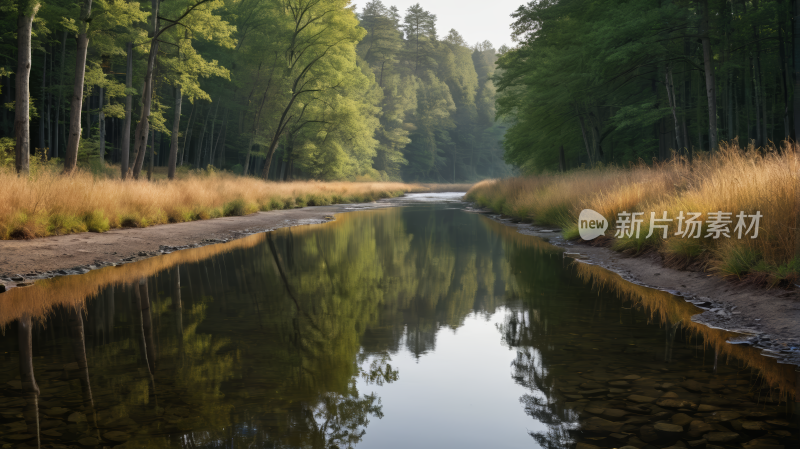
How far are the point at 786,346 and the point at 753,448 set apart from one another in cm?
218

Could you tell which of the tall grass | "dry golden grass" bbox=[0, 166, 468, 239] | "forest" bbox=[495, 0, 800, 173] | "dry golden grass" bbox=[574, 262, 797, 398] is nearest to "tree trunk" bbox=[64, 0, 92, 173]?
"dry golden grass" bbox=[0, 166, 468, 239]

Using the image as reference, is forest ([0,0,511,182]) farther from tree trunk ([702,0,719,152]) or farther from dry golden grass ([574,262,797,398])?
tree trunk ([702,0,719,152])

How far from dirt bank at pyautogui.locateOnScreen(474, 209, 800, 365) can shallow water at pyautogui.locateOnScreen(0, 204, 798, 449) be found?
0.25 metres

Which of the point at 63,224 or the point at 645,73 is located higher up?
the point at 645,73

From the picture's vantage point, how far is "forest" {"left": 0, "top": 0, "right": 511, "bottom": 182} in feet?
63.5

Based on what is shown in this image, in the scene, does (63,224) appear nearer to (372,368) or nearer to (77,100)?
(77,100)

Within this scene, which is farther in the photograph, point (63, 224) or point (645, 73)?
point (645, 73)

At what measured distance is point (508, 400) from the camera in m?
3.48

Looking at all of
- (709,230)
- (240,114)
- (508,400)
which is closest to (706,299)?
(709,230)

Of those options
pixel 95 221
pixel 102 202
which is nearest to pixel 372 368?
pixel 95 221

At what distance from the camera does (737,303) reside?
5.62 metres

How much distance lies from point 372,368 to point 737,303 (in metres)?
4.07

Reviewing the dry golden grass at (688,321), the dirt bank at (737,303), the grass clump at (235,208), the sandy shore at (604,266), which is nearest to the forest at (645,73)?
the sandy shore at (604,266)

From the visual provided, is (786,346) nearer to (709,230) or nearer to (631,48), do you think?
(709,230)
